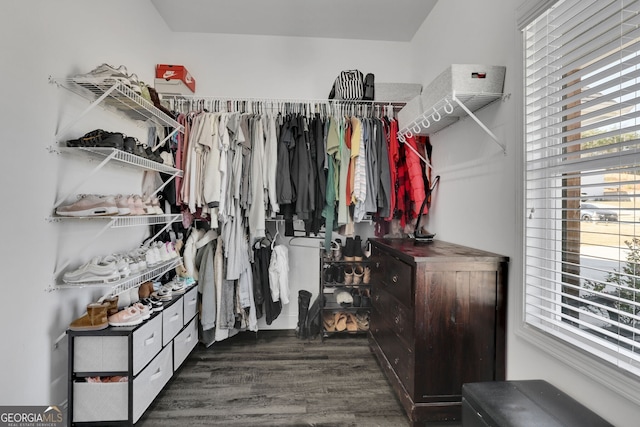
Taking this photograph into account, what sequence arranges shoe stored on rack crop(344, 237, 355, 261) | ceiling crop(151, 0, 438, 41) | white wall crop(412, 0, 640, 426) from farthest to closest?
shoe stored on rack crop(344, 237, 355, 261), ceiling crop(151, 0, 438, 41), white wall crop(412, 0, 640, 426)

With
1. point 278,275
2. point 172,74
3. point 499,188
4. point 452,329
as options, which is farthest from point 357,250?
point 172,74

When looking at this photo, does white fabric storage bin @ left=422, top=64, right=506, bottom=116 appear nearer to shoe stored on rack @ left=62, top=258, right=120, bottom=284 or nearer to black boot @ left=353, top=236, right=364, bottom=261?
black boot @ left=353, top=236, right=364, bottom=261

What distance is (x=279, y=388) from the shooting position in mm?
1815

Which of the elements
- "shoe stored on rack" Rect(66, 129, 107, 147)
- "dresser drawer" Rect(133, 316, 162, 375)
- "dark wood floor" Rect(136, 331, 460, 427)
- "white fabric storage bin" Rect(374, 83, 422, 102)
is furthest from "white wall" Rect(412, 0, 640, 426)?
"shoe stored on rack" Rect(66, 129, 107, 147)

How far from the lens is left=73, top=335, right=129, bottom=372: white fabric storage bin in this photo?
1.36 meters

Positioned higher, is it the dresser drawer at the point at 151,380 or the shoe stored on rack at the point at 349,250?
the shoe stored on rack at the point at 349,250

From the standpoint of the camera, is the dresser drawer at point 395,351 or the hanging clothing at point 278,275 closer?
the dresser drawer at point 395,351

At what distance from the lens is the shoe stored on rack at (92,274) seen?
135 cm

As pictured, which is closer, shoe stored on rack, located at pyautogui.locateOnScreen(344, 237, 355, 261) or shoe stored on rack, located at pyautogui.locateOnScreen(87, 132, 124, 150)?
shoe stored on rack, located at pyautogui.locateOnScreen(87, 132, 124, 150)

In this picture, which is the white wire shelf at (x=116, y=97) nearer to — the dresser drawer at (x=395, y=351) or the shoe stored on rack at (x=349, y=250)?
the shoe stored on rack at (x=349, y=250)

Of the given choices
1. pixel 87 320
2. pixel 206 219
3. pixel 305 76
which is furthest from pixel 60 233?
pixel 305 76

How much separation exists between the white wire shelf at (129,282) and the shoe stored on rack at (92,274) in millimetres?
20

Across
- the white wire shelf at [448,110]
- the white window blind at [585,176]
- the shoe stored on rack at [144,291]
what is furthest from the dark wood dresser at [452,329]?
the shoe stored on rack at [144,291]

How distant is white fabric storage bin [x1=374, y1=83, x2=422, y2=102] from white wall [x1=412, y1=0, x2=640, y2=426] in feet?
0.88
